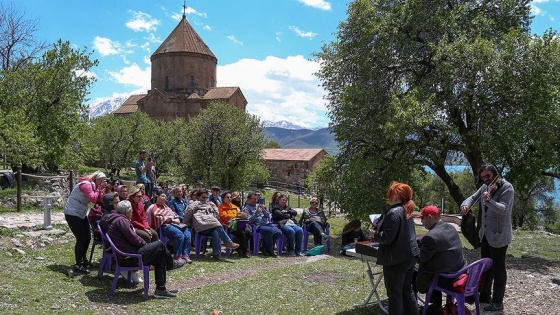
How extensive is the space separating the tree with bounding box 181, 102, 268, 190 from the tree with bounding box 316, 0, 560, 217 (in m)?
11.5

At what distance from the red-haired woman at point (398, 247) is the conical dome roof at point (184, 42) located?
56277 millimetres

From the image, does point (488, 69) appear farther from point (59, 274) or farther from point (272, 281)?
point (59, 274)

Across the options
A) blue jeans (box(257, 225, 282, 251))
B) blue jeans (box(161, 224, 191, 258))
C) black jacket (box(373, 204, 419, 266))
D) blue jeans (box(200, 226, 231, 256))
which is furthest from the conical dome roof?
black jacket (box(373, 204, 419, 266))

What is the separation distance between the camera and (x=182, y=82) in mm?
58281

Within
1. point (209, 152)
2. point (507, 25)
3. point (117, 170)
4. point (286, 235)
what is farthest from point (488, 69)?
point (117, 170)

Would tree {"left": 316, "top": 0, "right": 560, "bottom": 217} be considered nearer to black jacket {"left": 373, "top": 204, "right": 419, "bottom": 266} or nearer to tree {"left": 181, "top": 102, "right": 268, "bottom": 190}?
black jacket {"left": 373, "top": 204, "right": 419, "bottom": 266}

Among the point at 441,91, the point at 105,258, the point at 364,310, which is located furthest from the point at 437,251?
the point at 441,91

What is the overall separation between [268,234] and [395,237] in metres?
6.32

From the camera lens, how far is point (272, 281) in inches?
317

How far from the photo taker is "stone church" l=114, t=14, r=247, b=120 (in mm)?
57781

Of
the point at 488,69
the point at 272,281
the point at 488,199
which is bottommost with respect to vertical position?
the point at 272,281

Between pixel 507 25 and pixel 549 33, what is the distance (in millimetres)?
1854

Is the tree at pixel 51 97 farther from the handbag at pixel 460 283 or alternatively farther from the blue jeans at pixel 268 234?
the handbag at pixel 460 283

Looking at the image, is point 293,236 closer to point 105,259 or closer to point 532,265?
point 105,259
